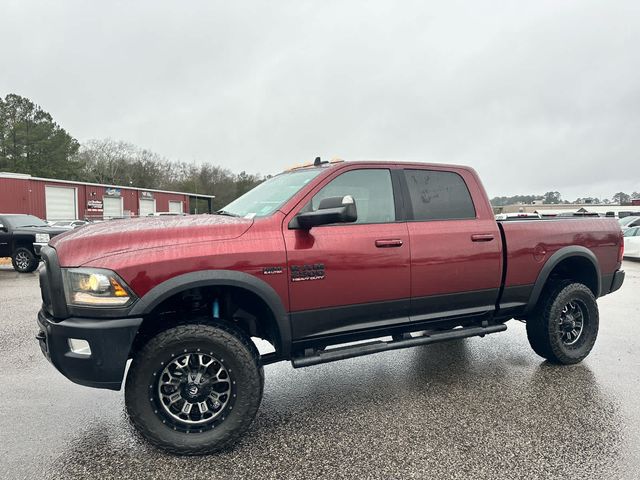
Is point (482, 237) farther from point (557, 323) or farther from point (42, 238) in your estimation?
point (42, 238)

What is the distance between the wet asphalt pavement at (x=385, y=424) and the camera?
2.60m

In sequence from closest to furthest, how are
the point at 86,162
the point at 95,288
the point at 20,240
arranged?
the point at 95,288
the point at 20,240
the point at 86,162

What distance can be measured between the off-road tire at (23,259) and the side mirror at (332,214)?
11839 millimetres

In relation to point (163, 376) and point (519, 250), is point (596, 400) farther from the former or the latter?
point (163, 376)

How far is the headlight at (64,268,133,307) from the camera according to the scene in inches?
101

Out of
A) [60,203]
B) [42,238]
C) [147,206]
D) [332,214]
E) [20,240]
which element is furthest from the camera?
[147,206]

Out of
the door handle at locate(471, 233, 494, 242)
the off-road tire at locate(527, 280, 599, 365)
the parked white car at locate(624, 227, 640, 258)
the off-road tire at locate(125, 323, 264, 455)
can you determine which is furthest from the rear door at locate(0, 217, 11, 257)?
the parked white car at locate(624, 227, 640, 258)

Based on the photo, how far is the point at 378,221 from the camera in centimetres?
348

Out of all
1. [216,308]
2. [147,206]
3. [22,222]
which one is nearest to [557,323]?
[216,308]

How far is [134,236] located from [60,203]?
1598 inches

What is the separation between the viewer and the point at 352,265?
10.5 ft

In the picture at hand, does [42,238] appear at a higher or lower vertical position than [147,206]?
lower

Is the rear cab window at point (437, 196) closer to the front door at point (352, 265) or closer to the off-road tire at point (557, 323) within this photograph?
the front door at point (352, 265)

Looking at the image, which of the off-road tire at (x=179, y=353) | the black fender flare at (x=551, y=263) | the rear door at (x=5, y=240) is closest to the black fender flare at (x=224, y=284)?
the off-road tire at (x=179, y=353)
